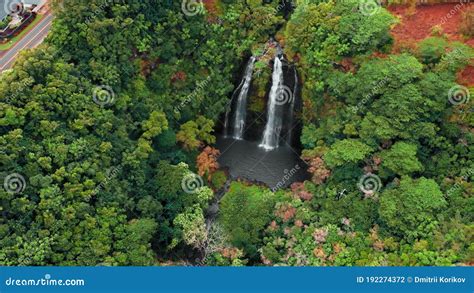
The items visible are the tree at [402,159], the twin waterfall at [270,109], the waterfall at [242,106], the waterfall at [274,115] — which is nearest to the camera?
the tree at [402,159]

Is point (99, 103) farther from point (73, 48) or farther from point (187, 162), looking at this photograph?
point (187, 162)

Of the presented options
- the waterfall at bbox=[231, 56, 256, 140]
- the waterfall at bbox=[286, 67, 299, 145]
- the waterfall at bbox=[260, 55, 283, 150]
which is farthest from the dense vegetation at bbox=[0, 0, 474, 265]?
the waterfall at bbox=[231, 56, 256, 140]

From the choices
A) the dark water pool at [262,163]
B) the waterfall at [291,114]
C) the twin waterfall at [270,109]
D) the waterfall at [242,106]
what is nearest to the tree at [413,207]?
the dark water pool at [262,163]

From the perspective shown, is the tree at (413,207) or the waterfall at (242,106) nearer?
the tree at (413,207)

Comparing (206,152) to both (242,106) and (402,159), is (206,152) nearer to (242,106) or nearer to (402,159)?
(242,106)

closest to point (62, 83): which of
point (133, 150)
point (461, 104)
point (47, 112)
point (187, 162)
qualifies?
point (47, 112)

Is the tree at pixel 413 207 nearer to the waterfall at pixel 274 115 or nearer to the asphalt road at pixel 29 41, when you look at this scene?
the waterfall at pixel 274 115
